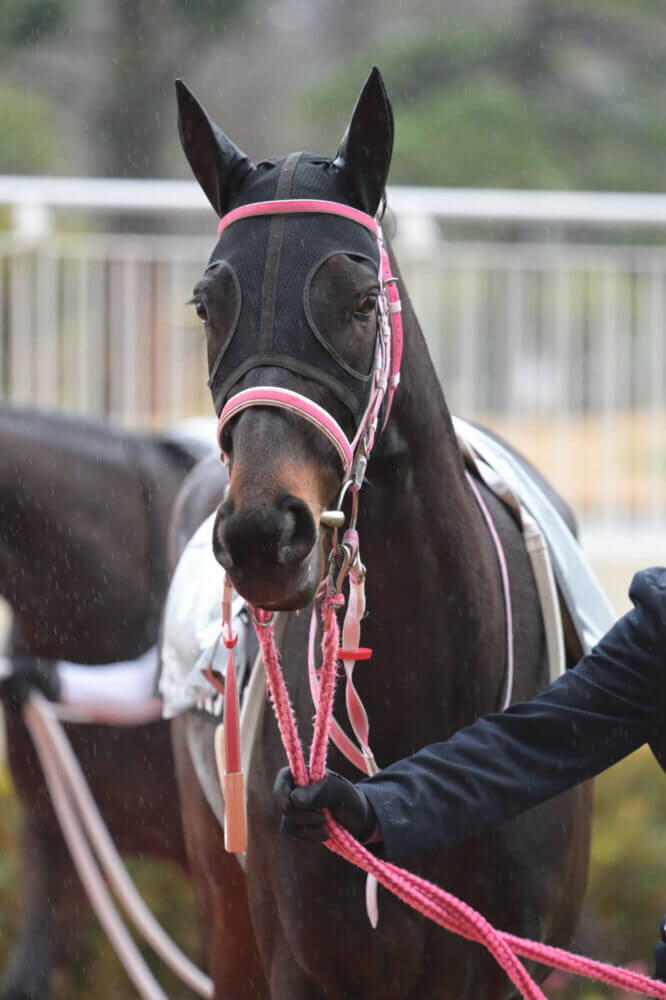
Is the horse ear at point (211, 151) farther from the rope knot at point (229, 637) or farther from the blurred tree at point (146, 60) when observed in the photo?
the blurred tree at point (146, 60)

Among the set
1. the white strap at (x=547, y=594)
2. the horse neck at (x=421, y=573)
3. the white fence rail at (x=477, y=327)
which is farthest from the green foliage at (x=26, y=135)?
the horse neck at (x=421, y=573)

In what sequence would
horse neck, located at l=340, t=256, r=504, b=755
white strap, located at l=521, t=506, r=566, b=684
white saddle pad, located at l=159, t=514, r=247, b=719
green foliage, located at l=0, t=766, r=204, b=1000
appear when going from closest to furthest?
horse neck, located at l=340, t=256, r=504, b=755, white strap, located at l=521, t=506, r=566, b=684, white saddle pad, located at l=159, t=514, r=247, b=719, green foliage, located at l=0, t=766, r=204, b=1000

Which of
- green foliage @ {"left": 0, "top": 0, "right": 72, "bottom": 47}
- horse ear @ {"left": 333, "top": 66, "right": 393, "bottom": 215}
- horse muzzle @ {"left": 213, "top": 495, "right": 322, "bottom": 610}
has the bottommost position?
horse muzzle @ {"left": 213, "top": 495, "right": 322, "bottom": 610}

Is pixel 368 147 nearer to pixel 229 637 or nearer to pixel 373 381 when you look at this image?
pixel 373 381

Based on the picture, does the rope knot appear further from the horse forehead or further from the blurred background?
the blurred background

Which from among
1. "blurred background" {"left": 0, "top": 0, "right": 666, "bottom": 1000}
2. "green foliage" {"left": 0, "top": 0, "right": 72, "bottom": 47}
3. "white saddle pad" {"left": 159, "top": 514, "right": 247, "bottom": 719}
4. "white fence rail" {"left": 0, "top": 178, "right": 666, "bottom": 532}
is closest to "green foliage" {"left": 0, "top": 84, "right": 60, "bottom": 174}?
"blurred background" {"left": 0, "top": 0, "right": 666, "bottom": 1000}

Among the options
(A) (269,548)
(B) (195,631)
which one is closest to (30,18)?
(B) (195,631)

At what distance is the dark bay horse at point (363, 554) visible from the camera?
1799 millimetres

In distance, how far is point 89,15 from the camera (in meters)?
12.8

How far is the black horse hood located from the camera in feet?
6.02

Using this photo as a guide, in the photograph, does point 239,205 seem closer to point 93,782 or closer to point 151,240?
point 93,782

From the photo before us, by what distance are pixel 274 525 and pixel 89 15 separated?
1223 cm

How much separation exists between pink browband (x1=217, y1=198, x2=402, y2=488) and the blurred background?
72cm

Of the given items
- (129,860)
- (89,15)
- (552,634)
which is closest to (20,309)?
(129,860)
